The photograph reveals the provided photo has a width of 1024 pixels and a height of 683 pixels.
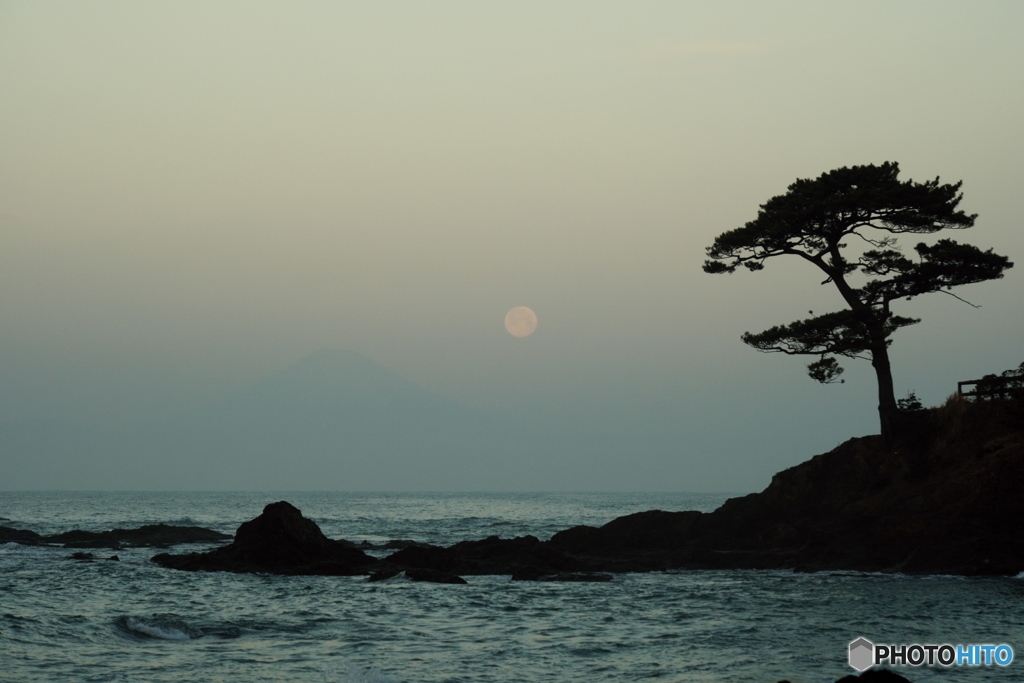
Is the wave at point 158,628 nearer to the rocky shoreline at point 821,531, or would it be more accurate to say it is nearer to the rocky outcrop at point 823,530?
the rocky shoreline at point 821,531

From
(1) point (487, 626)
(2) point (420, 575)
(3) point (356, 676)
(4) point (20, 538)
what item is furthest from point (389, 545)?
(3) point (356, 676)

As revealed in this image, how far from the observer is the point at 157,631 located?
2077 cm

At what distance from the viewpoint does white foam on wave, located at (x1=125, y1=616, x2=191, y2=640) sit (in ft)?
66.9

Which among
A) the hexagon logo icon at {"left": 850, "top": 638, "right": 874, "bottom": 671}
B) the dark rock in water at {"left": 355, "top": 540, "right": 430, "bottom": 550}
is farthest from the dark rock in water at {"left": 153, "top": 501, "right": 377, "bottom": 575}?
the hexagon logo icon at {"left": 850, "top": 638, "right": 874, "bottom": 671}

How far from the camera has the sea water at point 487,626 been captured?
55.3 ft

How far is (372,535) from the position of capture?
64562mm

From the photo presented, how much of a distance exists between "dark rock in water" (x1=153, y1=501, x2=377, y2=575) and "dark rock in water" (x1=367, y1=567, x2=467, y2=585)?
2110mm

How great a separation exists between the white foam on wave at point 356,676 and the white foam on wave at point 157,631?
553 cm

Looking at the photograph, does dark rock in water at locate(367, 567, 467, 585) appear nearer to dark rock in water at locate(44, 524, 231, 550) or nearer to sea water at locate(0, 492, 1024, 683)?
sea water at locate(0, 492, 1024, 683)

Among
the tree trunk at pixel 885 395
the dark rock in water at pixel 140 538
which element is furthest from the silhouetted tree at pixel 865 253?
the dark rock in water at pixel 140 538

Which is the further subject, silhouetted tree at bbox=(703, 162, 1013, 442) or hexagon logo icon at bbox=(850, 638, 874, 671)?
silhouetted tree at bbox=(703, 162, 1013, 442)

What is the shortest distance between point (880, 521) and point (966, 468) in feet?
13.0

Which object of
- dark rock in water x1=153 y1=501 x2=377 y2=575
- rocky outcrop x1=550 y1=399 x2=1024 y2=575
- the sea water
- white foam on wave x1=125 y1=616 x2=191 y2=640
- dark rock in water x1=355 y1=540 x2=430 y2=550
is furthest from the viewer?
dark rock in water x1=355 y1=540 x2=430 y2=550

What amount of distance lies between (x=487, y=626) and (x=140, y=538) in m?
37.8
